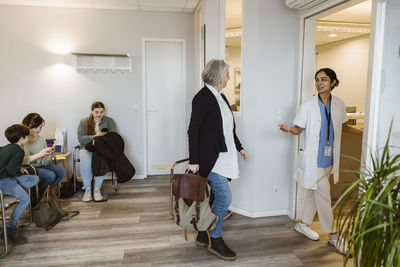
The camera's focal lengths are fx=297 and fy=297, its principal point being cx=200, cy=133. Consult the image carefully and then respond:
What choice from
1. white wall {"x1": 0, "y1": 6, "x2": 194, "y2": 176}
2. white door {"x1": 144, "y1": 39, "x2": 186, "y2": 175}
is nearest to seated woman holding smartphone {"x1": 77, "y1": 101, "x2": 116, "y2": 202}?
white wall {"x1": 0, "y1": 6, "x2": 194, "y2": 176}

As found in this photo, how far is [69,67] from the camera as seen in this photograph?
4355 mm

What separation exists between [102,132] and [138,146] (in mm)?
824

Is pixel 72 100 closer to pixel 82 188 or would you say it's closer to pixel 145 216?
pixel 82 188

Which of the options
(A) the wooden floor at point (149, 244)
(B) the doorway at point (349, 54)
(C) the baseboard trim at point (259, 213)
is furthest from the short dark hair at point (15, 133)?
(B) the doorway at point (349, 54)

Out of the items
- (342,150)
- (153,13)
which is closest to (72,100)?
(153,13)

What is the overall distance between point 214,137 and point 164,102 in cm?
270

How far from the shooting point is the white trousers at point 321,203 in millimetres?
2533

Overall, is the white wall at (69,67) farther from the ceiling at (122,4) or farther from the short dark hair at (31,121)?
the short dark hair at (31,121)

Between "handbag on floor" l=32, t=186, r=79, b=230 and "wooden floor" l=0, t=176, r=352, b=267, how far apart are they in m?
0.07

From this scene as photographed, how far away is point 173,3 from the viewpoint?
418cm

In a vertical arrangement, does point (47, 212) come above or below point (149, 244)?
above

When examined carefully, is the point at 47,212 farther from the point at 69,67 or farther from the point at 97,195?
the point at 69,67

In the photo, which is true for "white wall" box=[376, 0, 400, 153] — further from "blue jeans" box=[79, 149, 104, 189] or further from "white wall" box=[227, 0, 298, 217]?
"blue jeans" box=[79, 149, 104, 189]

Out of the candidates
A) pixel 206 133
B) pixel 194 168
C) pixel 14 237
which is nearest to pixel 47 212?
pixel 14 237
